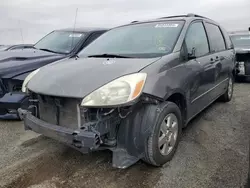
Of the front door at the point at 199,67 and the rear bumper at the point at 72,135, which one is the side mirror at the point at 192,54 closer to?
the front door at the point at 199,67

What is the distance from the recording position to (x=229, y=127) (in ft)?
13.2

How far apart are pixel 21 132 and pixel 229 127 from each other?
10.3 ft

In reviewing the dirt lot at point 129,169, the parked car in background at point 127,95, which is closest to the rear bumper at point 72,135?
the parked car in background at point 127,95

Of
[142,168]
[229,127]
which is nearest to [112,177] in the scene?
[142,168]

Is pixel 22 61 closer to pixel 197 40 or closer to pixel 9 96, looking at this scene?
pixel 9 96

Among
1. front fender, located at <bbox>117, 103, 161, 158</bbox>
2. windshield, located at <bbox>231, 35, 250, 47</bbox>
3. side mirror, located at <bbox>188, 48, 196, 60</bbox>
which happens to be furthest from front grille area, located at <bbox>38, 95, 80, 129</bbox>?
windshield, located at <bbox>231, 35, 250, 47</bbox>

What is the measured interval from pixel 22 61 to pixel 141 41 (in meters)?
2.21

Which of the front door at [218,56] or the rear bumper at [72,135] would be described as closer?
the rear bumper at [72,135]

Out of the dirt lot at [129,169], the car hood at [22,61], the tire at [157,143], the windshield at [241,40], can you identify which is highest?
the car hood at [22,61]

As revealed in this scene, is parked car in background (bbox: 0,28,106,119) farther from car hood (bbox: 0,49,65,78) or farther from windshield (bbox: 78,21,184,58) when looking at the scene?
windshield (bbox: 78,21,184,58)

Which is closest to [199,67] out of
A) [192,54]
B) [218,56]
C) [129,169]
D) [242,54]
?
[192,54]

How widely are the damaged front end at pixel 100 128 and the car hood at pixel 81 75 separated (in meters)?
0.10

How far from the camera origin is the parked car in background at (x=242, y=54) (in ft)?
23.1

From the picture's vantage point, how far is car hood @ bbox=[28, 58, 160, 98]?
2.52 meters
